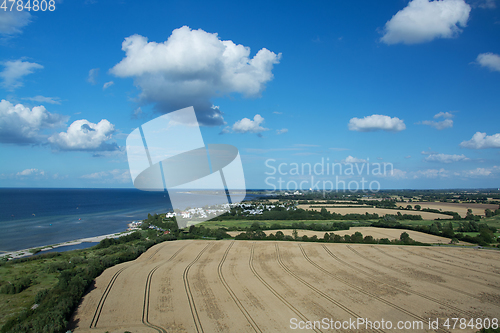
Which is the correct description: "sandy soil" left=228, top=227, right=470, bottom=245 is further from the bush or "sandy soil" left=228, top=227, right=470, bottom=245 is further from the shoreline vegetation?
the bush

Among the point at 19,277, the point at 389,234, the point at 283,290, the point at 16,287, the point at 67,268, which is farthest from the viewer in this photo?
the point at 389,234

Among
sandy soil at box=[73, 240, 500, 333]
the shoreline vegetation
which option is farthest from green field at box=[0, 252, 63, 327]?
sandy soil at box=[73, 240, 500, 333]

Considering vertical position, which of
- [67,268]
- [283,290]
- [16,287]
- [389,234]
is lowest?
[389,234]

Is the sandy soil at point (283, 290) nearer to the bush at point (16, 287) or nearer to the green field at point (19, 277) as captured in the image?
the green field at point (19, 277)

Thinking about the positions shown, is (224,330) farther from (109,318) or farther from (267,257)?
(267,257)

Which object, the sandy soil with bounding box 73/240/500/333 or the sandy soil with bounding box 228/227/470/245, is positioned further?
the sandy soil with bounding box 228/227/470/245

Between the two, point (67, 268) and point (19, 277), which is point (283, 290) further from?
point (19, 277)

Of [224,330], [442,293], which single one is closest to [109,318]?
[224,330]

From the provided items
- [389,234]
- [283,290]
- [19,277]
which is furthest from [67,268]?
[389,234]

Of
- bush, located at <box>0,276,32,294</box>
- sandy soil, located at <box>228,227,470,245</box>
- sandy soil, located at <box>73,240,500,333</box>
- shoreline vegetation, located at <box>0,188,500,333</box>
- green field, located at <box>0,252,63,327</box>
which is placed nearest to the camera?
shoreline vegetation, located at <box>0,188,500,333</box>
